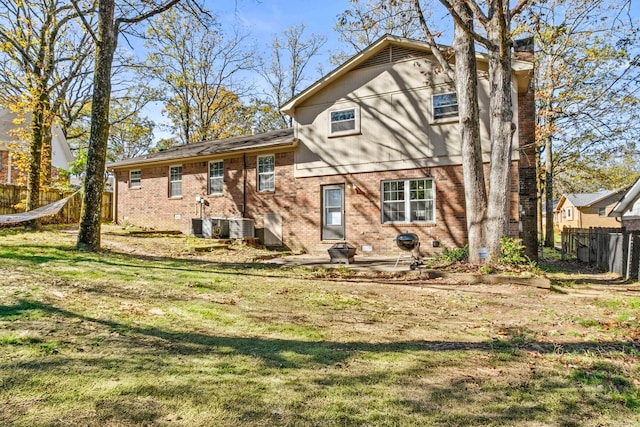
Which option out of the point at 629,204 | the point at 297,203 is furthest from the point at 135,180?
the point at 629,204

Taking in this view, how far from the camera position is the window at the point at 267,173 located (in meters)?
14.8

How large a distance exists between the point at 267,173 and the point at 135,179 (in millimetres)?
7584

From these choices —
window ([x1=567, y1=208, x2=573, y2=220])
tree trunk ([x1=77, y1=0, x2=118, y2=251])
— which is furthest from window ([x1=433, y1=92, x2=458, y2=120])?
window ([x1=567, y1=208, x2=573, y2=220])

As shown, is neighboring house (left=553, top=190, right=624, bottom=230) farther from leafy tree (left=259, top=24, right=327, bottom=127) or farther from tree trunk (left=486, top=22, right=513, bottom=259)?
tree trunk (left=486, top=22, right=513, bottom=259)

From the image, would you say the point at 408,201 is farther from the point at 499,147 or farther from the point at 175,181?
the point at 175,181

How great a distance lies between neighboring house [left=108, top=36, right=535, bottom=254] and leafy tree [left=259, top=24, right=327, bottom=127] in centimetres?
1626

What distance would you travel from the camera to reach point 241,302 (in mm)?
5508

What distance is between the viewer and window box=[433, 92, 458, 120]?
38.8 feet

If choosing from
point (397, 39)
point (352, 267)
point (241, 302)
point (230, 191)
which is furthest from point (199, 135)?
point (241, 302)

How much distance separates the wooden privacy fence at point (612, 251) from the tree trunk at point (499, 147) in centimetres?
333

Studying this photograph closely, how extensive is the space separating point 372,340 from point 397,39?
11026 mm

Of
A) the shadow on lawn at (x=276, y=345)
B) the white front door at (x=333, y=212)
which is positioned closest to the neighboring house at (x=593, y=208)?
→ the white front door at (x=333, y=212)

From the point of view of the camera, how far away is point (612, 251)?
35.6 feet

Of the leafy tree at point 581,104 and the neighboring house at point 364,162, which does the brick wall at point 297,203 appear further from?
the leafy tree at point 581,104
